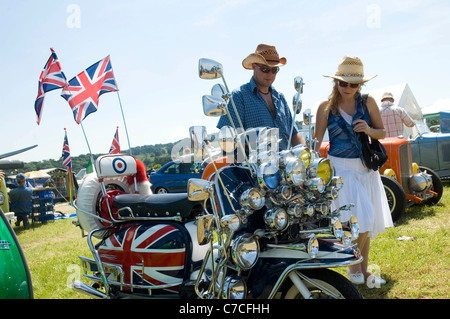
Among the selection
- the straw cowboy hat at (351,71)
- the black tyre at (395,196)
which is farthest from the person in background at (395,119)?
the straw cowboy hat at (351,71)

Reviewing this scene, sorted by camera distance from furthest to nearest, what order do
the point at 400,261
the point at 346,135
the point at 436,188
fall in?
the point at 436,188 < the point at 400,261 < the point at 346,135

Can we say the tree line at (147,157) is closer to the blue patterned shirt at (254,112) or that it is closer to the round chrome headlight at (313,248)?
the blue patterned shirt at (254,112)

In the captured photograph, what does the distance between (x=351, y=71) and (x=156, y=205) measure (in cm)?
184

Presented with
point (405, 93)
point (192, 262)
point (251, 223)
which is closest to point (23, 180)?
point (192, 262)

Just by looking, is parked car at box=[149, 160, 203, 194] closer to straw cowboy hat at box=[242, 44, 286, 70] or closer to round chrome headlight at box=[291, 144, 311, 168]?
straw cowboy hat at box=[242, 44, 286, 70]

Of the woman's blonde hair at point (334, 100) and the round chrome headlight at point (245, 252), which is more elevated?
the woman's blonde hair at point (334, 100)

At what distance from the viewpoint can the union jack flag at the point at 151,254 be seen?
111 inches

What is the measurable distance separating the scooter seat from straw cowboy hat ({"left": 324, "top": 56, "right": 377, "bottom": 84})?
1519 mm

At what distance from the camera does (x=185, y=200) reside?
284 centimetres

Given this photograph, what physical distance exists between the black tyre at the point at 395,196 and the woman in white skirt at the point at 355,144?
2140mm

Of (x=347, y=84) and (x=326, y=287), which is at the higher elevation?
(x=347, y=84)

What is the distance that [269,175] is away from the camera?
199 centimetres

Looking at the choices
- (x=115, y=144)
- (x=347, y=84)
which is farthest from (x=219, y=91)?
(x=115, y=144)

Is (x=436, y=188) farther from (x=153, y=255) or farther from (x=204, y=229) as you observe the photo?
(x=204, y=229)
